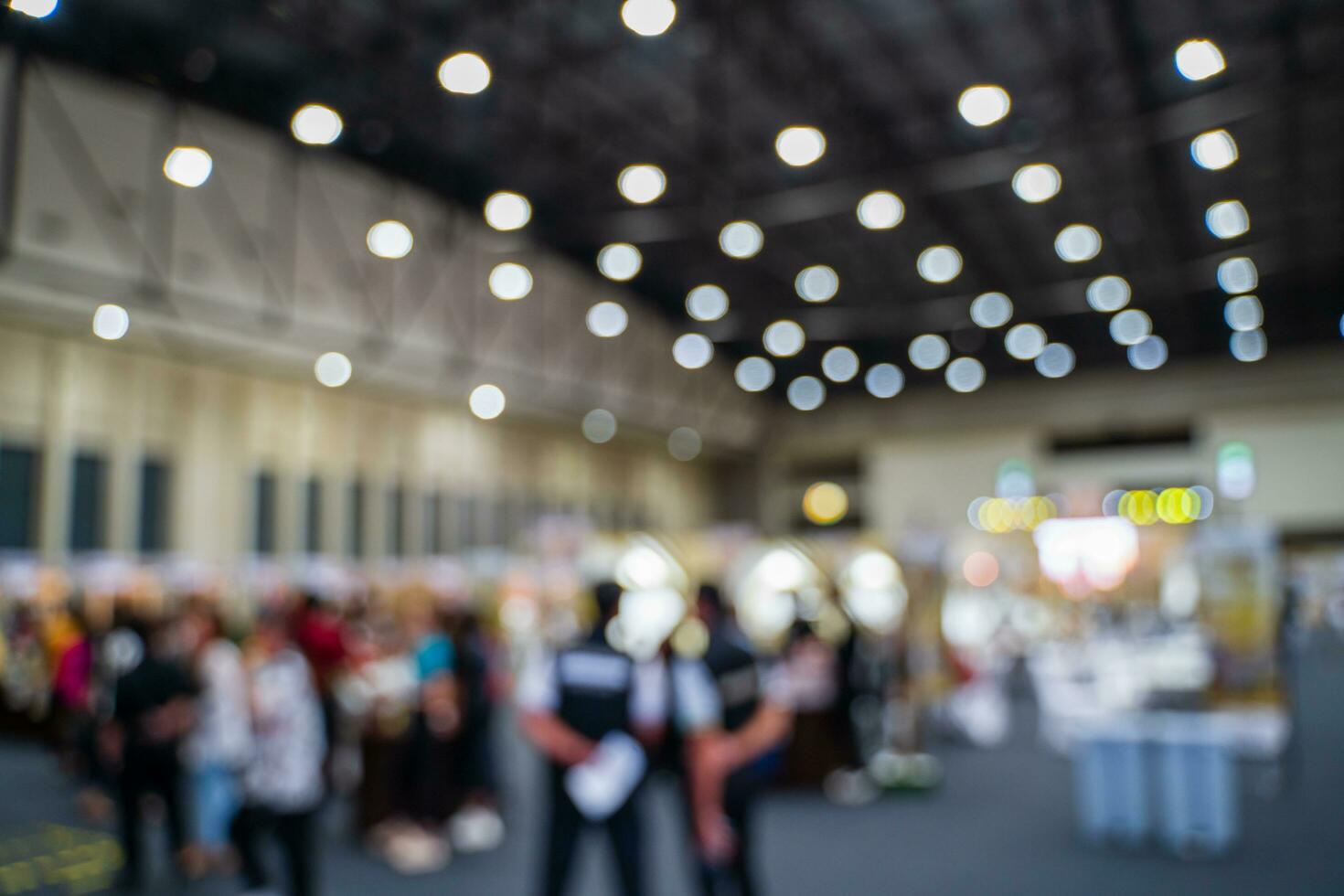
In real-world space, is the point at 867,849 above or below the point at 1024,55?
below

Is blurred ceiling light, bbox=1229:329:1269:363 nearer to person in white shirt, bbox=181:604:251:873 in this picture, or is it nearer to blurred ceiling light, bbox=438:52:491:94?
blurred ceiling light, bbox=438:52:491:94

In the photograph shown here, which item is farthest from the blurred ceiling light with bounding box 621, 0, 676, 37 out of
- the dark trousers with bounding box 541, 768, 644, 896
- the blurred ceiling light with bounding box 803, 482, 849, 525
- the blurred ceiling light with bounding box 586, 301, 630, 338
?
the blurred ceiling light with bounding box 803, 482, 849, 525

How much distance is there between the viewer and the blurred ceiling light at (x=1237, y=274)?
1819cm

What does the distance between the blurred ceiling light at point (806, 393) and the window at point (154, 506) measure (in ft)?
57.2

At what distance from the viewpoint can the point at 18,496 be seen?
13.4 metres

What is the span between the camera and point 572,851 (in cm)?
403

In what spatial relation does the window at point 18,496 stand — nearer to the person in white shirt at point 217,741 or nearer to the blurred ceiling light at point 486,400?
the blurred ceiling light at point 486,400

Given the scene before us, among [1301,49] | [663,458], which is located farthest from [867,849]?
[663,458]

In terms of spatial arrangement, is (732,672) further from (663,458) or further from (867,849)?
(663,458)

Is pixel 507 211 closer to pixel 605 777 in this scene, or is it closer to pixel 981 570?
pixel 605 777

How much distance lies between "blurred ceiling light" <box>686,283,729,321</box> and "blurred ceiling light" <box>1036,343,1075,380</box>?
8388 millimetres

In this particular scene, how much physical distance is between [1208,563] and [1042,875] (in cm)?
581

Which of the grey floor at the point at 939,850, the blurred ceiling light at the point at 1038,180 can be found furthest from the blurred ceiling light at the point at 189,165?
the blurred ceiling light at the point at 1038,180

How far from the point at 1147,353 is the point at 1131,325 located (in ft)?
12.6
